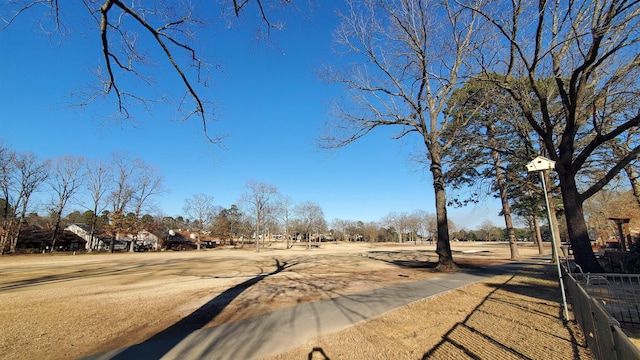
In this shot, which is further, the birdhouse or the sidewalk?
the birdhouse

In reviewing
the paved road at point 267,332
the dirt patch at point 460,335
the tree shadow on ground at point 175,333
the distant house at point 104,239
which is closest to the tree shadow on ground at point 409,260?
the dirt patch at point 460,335

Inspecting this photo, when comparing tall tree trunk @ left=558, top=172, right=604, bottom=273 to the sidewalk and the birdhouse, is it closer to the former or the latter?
the birdhouse

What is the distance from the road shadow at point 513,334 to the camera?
385 cm

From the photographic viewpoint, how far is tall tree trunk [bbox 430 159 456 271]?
14.0m

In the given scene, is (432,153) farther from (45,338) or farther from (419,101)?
(45,338)

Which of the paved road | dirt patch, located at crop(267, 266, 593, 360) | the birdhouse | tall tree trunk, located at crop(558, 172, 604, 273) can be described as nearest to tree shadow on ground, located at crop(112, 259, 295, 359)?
the paved road

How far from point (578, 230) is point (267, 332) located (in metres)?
A: 12.3

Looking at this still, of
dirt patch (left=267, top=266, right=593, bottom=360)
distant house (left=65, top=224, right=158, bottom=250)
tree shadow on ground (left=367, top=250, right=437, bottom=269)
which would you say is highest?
distant house (left=65, top=224, right=158, bottom=250)

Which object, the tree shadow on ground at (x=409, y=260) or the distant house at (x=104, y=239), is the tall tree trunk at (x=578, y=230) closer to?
the tree shadow on ground at (x=409, y=260)

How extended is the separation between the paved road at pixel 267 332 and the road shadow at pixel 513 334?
1.66 m

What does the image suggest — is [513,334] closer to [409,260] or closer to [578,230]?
[578,230]

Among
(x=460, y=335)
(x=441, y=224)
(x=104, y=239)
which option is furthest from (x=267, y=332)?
(x=104, y=239)

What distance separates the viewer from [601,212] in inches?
1526

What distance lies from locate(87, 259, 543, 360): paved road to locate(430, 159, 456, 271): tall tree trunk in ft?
24.1
